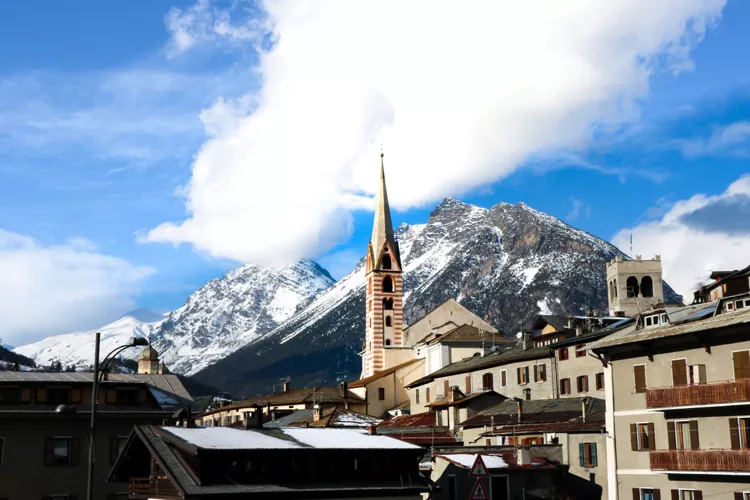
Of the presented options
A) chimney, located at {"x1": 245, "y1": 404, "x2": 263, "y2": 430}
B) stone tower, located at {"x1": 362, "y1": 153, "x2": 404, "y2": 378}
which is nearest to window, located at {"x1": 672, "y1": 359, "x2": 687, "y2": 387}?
chimney, located at {"x1": 245, "y1": 404, "x2": 263, "y2": 430}

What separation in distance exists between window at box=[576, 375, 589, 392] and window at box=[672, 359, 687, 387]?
27.5m

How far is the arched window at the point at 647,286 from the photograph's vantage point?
149250 millimetres

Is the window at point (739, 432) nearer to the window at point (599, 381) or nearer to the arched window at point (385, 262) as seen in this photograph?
the window at point (599, 381)

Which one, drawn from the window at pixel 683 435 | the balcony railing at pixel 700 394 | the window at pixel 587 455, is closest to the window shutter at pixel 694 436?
the window at pixel 683 435

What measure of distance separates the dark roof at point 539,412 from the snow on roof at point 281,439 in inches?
905

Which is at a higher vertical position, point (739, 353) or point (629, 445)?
point (739, 353)

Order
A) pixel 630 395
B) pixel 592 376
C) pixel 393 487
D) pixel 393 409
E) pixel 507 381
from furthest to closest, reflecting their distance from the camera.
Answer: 1. pixel 393 409
2. pixel 507 381
3. pixel 592 376
4. pixel 630 395
5. pixel 393 487

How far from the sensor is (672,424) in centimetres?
5475

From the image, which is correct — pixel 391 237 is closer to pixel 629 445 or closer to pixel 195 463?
pixel 629 445

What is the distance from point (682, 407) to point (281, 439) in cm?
2160

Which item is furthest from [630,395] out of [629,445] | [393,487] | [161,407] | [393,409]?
[393,409]

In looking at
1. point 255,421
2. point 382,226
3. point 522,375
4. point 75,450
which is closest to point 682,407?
point 255,421

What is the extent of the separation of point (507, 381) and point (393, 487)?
161 ft

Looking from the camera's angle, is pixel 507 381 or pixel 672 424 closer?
pixel 672 424
